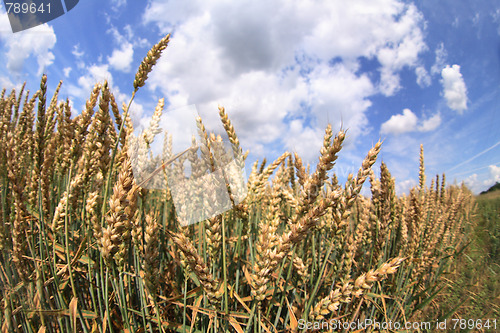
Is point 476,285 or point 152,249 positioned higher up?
point 152,249

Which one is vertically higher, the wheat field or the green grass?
the wheat field

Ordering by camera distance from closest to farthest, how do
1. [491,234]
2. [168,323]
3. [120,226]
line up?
[120,226]
[168,323]
[491,234]

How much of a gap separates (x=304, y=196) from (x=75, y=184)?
45.7 inches

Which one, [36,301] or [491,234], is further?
[491,234]

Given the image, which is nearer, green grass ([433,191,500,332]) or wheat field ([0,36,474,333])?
wheat field ([0,36,474,333])

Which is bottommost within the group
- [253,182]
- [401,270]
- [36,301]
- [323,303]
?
[401,270]

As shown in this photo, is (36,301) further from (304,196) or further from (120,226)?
(304,196)

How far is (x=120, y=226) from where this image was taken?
874mm

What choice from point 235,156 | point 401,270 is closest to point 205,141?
point 235,156

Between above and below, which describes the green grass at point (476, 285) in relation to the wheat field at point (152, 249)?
below

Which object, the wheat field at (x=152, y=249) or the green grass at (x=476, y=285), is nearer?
the wheat field at (x=152, y=249)

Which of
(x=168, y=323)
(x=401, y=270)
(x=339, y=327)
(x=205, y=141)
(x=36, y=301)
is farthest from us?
(x=401, y=270)

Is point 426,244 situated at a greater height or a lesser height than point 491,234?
greater

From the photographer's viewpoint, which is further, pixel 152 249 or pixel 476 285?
pixel 476 285
